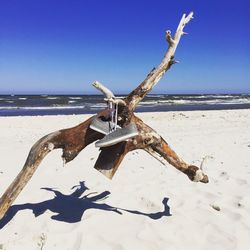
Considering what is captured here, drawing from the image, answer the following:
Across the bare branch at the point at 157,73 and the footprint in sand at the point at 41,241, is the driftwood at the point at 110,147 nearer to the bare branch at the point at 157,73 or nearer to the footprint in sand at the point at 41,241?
the bare branch at the point at 157,73

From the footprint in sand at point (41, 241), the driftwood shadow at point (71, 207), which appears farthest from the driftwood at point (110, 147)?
the driftwood shadow at point (71, 207)

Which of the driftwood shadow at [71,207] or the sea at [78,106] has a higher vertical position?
the driftwood shadow at [71,207]

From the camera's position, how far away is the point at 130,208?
5113 mm

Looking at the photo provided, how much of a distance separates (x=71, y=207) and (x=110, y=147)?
142cm

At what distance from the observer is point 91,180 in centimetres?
653

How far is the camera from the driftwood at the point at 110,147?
411cm

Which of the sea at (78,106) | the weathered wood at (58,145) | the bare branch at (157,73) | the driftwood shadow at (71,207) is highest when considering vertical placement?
the bare branch at (157,73)

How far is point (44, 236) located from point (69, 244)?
319 millimetres

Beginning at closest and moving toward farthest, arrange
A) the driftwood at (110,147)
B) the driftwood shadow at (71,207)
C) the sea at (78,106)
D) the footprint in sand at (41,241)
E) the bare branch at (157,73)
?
the footprint in sand at (41,241) < the driftwood at (110,147) < the bare branch at (157,73) < the driftwood shadow at (71,207) < the sea at (78,106)

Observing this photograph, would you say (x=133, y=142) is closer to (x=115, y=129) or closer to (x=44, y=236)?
(x=115, y=129)

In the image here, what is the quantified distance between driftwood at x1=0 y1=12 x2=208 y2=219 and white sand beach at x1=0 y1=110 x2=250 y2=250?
0.69 m

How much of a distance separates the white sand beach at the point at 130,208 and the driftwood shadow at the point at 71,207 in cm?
1

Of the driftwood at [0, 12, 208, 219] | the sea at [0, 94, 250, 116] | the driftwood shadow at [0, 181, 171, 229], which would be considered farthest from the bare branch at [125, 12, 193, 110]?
the sea at [0, 94, 250, 116]

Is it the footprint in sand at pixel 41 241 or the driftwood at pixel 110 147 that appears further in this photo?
the driftwood at pixel 110 147
